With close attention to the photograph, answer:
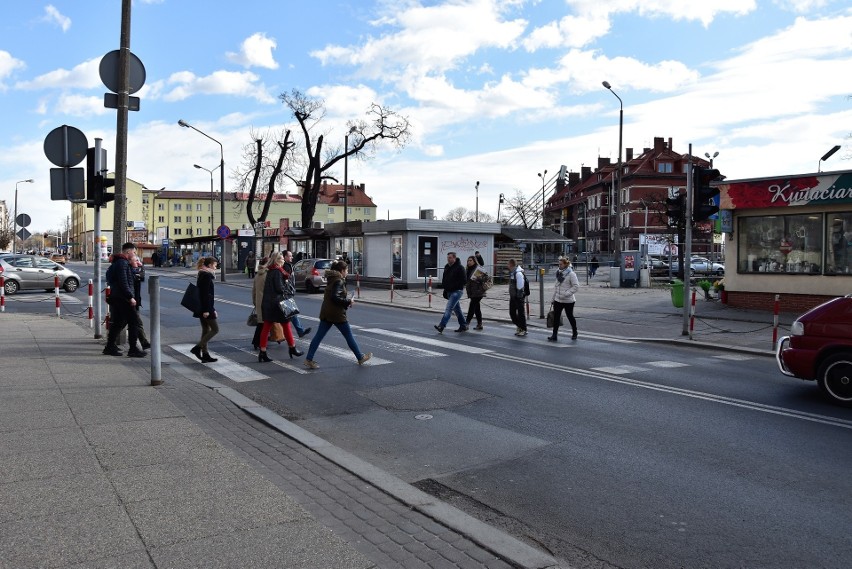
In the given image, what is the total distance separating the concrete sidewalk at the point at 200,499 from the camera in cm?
368

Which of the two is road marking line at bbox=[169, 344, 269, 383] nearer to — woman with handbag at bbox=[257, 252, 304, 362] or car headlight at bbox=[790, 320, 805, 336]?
woman with handbag at bbox=[257, 252, 304, 362]

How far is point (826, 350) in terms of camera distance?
828 centimetres

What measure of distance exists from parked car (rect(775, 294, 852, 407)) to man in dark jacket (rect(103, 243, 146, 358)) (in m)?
9.03

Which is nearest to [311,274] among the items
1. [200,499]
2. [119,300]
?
[119,300]

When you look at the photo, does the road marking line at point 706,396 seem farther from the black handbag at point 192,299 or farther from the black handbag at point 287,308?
the black handbag at point 192,299

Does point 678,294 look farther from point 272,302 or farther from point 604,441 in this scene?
point 604,441

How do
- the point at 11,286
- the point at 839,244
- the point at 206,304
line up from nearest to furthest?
the point at 206,304 < the point at 839,244 < the point at 11,286

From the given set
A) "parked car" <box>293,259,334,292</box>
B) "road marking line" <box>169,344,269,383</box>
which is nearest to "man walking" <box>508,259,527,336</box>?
"road marking line" <box>169,344,269,383</box>

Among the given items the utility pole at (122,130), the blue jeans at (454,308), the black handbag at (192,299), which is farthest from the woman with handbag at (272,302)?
the blue jeans at (454,308)

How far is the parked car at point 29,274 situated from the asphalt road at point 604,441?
18.4m

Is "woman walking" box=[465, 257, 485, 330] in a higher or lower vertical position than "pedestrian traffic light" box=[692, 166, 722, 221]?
lower

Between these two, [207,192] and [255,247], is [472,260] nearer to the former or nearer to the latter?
[255,247]

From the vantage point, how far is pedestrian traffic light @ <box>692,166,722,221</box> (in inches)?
556

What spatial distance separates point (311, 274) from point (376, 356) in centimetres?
1823
